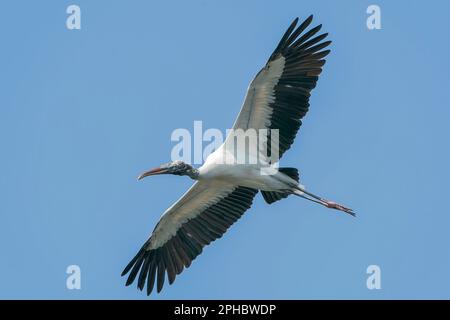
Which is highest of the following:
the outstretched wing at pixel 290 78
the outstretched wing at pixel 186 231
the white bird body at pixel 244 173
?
the outstretched wing at pixel 290 78

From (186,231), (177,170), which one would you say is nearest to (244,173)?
(177,170)

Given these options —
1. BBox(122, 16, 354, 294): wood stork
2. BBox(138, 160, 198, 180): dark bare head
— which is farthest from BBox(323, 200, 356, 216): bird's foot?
BBox(138, 160, 198, 180): dark bare head

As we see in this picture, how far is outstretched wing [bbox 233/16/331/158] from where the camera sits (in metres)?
19.8

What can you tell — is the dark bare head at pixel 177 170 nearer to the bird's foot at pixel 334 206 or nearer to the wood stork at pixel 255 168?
the wood stork at pixel 255 168

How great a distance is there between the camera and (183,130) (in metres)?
19.8

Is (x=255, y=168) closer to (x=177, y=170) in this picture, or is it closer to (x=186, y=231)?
(x=177, y=170)

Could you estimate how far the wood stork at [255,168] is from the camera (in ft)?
65.3

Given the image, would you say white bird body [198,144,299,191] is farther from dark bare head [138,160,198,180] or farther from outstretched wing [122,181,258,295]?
outstretched wing [122,181,258,295]

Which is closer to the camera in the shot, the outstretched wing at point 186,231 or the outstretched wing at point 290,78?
the outstretched wing at point 290,78

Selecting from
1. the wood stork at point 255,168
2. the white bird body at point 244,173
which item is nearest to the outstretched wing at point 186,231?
the wood stork at point 255,168

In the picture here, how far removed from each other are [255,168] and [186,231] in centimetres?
196

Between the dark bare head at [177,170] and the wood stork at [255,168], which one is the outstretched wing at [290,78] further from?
the dark bare head at [177,170]

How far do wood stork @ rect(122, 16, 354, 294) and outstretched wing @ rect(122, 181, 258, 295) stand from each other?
18 millimetres

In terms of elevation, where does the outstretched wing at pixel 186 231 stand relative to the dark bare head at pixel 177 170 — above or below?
below
